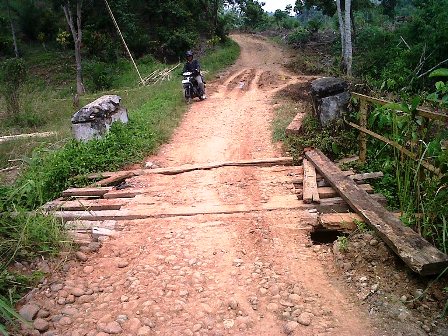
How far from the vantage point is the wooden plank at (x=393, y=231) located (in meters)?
2.77

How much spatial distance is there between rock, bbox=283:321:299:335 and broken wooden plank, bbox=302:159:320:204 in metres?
1.81

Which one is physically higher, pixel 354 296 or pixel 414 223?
pixel 414 223

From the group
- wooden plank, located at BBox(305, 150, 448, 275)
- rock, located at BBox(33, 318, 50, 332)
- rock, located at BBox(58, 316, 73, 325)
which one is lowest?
rock, located at BBox(58, 316, 73, 325)

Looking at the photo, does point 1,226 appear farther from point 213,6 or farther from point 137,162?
point 213,6

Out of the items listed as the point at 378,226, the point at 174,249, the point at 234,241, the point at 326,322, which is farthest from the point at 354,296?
the point at 174,249

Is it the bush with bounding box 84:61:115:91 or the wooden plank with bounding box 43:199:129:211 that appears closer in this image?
the wooden plank with bounding box 43:199:129:211

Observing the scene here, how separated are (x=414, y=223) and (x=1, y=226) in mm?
3893

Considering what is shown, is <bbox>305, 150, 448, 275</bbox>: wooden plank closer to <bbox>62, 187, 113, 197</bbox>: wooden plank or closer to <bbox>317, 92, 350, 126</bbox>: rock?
<bbox>317, 92, 350, 126</bbox>: rock

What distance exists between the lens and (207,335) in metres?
2.64

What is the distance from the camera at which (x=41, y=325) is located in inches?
111

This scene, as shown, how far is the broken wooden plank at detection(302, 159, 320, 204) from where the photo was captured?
4.30 m

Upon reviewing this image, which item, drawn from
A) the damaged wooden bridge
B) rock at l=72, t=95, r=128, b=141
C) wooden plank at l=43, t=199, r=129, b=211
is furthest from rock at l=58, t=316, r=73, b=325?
rock at l=72, t=95, r=128, b=141

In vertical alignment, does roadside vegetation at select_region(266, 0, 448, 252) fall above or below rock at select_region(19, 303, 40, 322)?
above

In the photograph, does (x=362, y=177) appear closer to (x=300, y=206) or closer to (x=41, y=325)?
(x=300, y=206)
